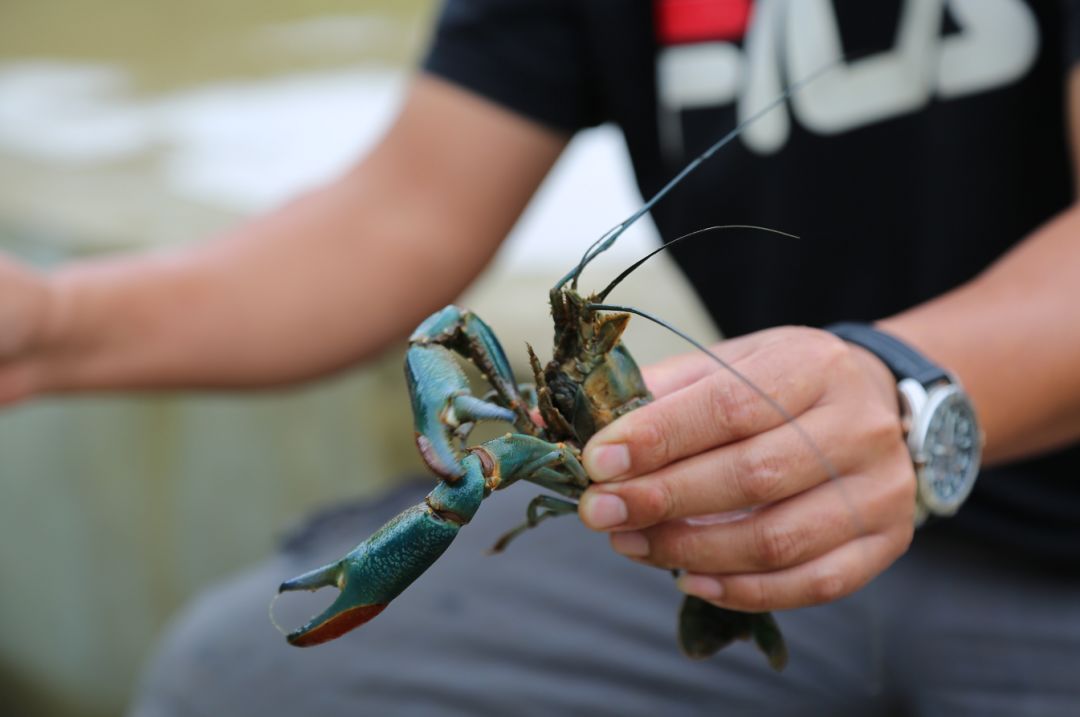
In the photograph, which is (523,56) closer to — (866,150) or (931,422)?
(866,150)

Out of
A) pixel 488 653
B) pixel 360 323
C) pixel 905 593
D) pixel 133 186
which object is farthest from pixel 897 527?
pixel 133 186

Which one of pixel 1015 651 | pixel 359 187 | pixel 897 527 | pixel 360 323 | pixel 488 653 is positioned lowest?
pixel 1015 651

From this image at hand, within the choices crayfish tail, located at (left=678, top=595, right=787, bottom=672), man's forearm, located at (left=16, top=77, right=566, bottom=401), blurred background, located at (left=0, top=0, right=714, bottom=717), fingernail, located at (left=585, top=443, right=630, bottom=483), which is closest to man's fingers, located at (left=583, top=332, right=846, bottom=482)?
fingernail, located at (left=585, top=443, right=630, bottom=483)

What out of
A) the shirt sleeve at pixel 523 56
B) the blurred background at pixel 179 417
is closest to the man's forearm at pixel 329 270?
the shirt sleeve at pixel 523 56

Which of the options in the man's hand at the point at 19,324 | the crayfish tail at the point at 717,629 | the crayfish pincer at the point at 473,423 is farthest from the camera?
the man's hand at the point at 19,324

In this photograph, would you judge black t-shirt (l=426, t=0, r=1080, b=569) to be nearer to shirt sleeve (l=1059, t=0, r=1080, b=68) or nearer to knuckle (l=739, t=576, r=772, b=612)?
shirt sleeve (l=1059, t=0, r=1080, b=68)

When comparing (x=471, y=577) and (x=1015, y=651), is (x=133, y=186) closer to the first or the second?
(x=471, y=577)

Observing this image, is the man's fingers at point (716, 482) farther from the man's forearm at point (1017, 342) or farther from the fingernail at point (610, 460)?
the man's forearm at point (1017, 342)
